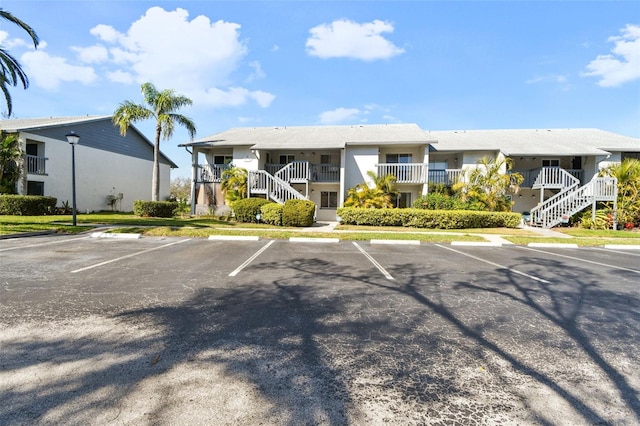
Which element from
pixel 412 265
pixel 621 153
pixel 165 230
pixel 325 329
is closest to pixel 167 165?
pixel 165 230

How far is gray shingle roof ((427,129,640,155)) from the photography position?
19625mm

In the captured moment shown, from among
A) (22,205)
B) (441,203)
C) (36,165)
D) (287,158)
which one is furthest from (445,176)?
(36,165)

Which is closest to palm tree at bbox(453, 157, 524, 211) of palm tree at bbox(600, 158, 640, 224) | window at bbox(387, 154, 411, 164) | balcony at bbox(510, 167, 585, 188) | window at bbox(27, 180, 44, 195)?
balcony at bbox(510, 167, 585, 188)

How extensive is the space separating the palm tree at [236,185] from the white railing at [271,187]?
427 mm

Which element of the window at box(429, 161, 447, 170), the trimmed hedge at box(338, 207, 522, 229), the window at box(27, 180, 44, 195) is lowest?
the trimmed hedge at box(338, 207, 522, 229)

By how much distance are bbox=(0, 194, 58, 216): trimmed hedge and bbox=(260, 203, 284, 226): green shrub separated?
13756 mm

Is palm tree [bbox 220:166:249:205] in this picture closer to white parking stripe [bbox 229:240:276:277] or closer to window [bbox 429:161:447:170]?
white parking stripe [bbox 229:240:276:277]

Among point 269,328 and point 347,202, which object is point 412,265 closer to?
point 269,328

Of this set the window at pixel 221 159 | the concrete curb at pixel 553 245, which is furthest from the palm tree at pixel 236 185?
the concrete curb at pixel 553 245

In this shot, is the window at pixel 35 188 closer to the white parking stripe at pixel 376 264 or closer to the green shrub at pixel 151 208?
the green shrub at pixel 151 208

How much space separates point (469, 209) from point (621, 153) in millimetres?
13642

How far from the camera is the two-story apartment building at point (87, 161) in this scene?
20656 mm

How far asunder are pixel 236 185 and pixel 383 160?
32.8 feet

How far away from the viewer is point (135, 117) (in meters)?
19.8
